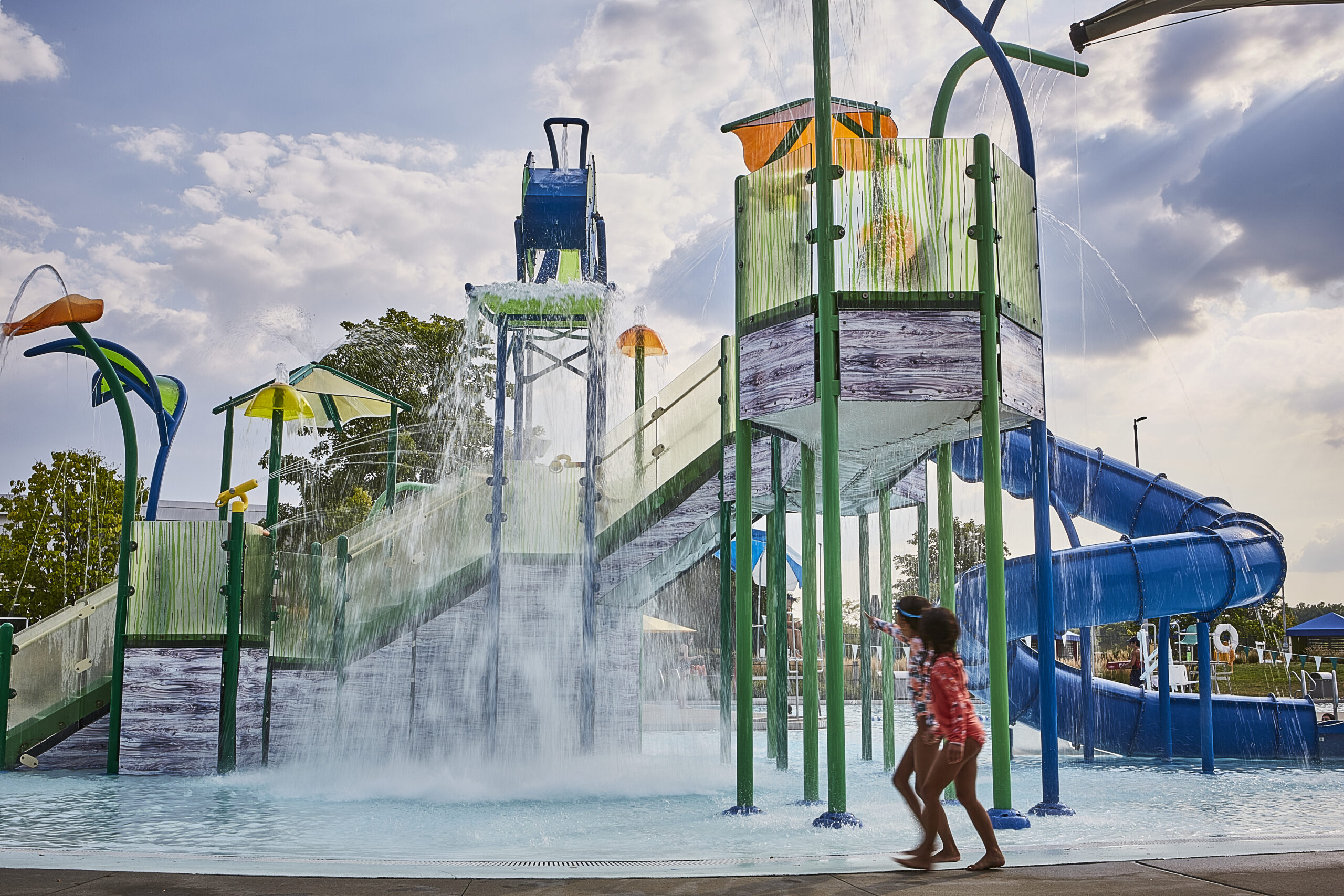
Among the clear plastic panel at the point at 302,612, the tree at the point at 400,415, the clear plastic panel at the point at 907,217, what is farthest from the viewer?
the tree at the point at 400,415

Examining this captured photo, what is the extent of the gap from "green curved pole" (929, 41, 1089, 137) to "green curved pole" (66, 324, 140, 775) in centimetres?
966

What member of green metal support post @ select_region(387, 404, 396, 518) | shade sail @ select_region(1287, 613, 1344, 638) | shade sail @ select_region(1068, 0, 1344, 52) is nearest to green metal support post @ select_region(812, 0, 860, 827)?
shade sail @ select_region(1068, 0, 1344, 52)

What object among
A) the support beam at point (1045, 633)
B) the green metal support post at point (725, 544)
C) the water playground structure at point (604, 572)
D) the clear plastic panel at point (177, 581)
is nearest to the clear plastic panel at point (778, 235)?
the water playground structure at point (604, 572)

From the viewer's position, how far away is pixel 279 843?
6.40 meters

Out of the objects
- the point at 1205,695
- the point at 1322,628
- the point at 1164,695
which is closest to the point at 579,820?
the point at 1205,695

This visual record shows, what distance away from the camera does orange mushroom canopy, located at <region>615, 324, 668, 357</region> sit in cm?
2109

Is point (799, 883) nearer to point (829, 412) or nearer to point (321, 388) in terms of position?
point (829, 412)

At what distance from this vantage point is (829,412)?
278 inches

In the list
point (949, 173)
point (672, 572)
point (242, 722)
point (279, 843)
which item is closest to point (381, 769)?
point (242, 722)

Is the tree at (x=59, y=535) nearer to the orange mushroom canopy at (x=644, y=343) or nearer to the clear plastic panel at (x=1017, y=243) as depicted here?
the orange mushroom canopy at (x=644, y=343)

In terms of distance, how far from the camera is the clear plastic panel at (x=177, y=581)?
1156 cm

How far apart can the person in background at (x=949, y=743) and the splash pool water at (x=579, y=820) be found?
9.9 inches

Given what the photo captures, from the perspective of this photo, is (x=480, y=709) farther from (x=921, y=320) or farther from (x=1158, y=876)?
(x=1158, y=876)

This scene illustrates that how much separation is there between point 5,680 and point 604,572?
274 inches
